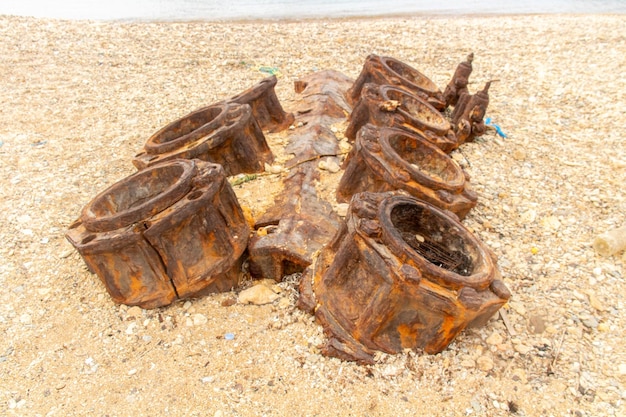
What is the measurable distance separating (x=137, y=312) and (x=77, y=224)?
877 millimetres

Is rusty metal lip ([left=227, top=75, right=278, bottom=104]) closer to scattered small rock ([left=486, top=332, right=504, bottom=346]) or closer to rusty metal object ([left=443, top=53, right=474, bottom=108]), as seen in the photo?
rusty metal object ([left=443, top=53, right=474, bottom=108])

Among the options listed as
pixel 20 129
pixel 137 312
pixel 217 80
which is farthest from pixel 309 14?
pixel 137 312

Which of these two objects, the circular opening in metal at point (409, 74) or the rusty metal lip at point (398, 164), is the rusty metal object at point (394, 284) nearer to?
the rusty metal lip at point (398, 164)

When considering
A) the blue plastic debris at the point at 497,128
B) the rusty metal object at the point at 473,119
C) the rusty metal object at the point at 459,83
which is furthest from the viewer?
the rusty metal object at the point at 459,83

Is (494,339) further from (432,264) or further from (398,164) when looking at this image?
(398,164)

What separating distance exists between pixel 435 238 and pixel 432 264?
85 cm

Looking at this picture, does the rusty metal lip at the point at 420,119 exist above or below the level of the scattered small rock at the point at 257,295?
above

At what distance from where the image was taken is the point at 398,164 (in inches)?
168

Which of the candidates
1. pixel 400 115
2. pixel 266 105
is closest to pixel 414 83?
pixel 400 115

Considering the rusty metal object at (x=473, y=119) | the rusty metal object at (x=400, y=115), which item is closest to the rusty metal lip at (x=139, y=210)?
the rusty metal object at (x=400, y=115)

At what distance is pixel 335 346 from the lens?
3.26 meters

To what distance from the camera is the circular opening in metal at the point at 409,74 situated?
7.25 metres

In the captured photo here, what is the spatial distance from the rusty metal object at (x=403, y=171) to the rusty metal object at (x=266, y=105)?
161 cm

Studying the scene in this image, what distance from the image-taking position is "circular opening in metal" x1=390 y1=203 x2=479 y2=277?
3527 millimetres
